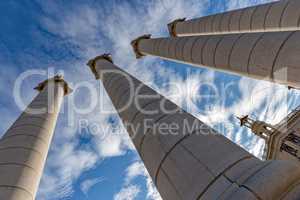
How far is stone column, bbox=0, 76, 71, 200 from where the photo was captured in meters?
11.7

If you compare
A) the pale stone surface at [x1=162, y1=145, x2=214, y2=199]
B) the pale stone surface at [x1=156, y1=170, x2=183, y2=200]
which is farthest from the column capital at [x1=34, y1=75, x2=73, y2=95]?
the pale stone surface at [x1=162, y1=145, x2=214, y2=199]

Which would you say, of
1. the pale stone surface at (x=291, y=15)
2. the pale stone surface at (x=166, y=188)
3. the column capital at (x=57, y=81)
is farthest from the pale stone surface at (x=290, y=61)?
the column capital at (x=57, y=81)

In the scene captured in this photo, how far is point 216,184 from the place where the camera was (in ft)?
18.0

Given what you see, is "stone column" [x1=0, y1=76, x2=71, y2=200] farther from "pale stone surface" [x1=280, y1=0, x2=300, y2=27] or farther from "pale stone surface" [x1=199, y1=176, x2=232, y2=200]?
"pale stone surface" [x1=280, y1=0, x2=300, y2=27]

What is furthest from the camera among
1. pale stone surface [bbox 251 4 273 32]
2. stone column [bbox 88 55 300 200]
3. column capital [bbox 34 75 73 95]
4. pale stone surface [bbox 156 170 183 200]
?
column capital [bbox 34 75 73 95]

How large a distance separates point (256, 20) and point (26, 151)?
23.7 m

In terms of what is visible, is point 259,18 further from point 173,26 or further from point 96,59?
point 173,26

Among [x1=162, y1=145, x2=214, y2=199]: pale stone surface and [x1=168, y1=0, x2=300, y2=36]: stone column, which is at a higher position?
[x1=168, y1=0, x2=300, y2=36]: stone column

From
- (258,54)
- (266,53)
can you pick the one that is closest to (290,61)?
(266,53)

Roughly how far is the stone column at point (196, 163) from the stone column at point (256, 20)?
1528 centimetres

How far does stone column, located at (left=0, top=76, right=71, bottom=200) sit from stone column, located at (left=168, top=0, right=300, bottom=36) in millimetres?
18447

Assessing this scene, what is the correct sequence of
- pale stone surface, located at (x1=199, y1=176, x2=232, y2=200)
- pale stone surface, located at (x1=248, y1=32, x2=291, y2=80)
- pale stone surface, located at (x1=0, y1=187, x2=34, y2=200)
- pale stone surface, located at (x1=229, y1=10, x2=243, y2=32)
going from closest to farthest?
pale stone surface, located at (x1=199, y1=176, x2=232, y2=200) < pale stone surface, located at (x1=0, y1=187, x2=34, y2=200) < pale stone surface, located at (x1=248, y1=32, x2=291, y2=80) < pale stone surface, located at (x1=229, y1=10, x2=243, y2=32)

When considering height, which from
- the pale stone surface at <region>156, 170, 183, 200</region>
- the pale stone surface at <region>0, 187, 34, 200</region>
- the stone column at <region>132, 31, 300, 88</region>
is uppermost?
the stone column at <region>132, 31, 300, 88</region>

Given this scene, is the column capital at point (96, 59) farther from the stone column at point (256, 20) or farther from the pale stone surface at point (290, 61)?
the pale stone surface at point (290, 61)
